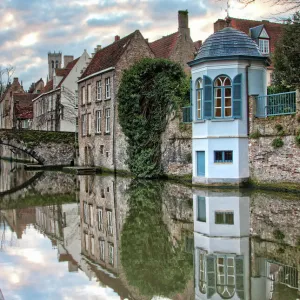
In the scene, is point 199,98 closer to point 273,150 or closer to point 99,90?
point 273,150

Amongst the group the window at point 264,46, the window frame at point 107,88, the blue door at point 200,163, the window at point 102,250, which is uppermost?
the window at point 264,46

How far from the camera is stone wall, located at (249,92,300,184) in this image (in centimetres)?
2109

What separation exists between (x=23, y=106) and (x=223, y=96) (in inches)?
2160

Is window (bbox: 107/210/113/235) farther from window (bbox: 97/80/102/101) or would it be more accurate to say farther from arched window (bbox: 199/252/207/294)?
window (bbox: 97/80/102/101)

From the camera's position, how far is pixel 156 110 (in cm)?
3045

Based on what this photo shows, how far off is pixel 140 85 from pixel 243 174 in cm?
1116

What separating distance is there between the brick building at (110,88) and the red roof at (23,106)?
30.4 metres

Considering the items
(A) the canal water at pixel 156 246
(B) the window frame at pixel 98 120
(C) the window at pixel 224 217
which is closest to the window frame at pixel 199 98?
(A) the canal water at pixel 156 246

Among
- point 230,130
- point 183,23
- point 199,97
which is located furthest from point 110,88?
point 230,130

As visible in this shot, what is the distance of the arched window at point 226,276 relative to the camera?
25.5 feet

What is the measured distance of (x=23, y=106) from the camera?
73500 mm

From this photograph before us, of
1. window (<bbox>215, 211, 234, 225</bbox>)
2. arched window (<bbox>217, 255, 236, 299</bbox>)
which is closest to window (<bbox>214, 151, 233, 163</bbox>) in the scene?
window (<bbox>215, 211, 234, 225</bbox>)

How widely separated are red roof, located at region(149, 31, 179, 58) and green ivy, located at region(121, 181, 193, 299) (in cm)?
2355

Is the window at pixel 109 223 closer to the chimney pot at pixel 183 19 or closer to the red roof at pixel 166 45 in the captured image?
the red roof at pixel 166 45
